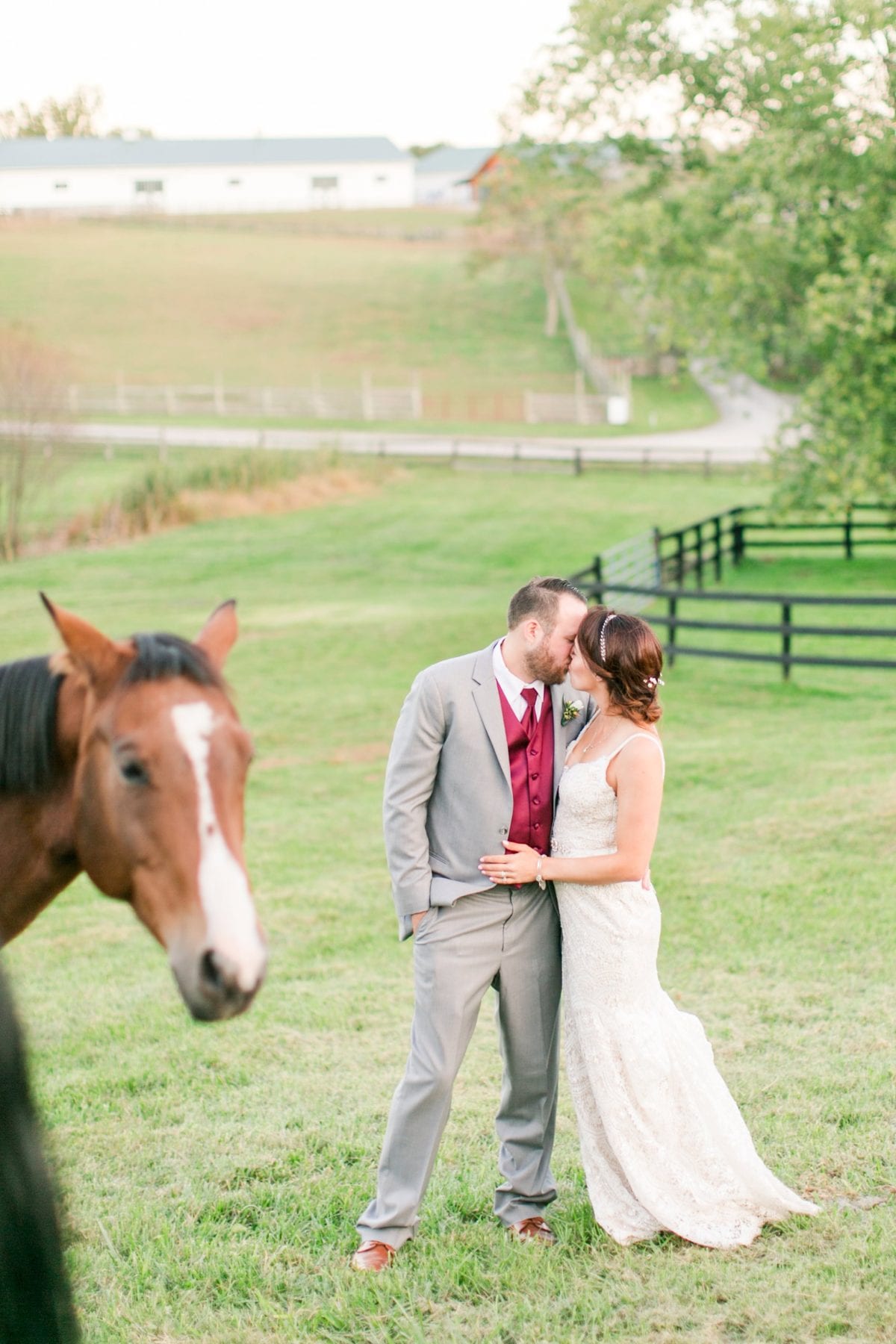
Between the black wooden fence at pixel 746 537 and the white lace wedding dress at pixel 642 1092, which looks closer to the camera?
the white lace wedding dress at pixel 642 1092

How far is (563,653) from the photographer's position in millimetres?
3742

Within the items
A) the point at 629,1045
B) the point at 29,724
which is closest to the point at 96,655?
the point at 29,724

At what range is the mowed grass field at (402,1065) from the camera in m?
3.57

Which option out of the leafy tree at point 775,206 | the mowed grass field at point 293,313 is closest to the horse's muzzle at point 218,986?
the leafy tree at point 775,206

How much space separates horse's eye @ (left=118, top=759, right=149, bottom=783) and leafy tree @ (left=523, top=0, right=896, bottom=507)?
1662 centimetres

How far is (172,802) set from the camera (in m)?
2.31

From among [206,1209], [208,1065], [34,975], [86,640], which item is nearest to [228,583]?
[34,975]

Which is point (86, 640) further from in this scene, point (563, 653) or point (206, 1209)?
point (206, 1209)

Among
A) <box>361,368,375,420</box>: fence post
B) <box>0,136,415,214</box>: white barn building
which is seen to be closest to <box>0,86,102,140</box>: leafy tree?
<box>0,136,415,214</box>: white barn building

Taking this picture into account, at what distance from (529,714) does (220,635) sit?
56.6 inches

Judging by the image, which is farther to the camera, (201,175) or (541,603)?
(201,175)

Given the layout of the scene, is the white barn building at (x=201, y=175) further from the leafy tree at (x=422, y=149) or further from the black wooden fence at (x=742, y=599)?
the black wooden fence at (x=742, y=599)

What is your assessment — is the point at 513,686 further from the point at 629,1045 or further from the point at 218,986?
the point at 218,986

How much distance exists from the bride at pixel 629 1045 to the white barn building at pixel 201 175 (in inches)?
3432
